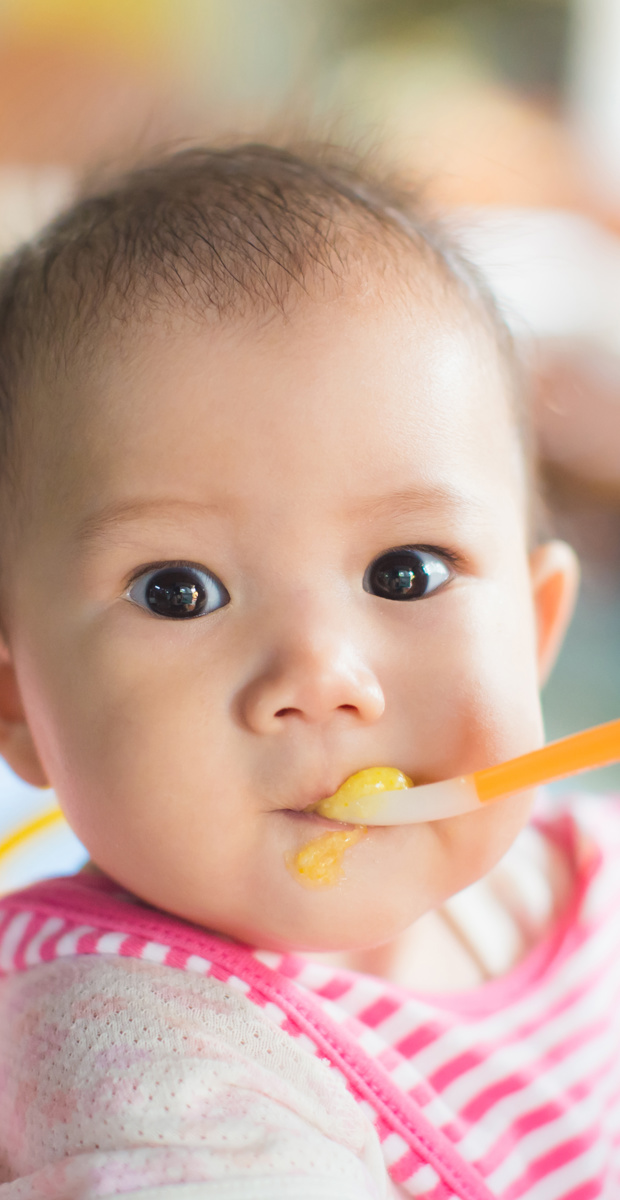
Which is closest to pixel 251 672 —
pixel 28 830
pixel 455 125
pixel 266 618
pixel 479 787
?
pixel 266 618

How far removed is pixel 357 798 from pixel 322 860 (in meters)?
0.04

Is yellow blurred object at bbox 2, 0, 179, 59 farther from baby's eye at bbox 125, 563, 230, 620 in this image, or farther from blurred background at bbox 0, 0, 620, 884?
baby's eye at bbox 125, 563, 230, 620

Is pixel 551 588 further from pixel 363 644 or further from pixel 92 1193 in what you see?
pixel 92 1193

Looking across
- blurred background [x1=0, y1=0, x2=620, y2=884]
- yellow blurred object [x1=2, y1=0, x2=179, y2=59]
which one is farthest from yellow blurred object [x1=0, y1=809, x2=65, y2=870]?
yellow blurred object [x1=2, y1=0, x2=179, y2=59]

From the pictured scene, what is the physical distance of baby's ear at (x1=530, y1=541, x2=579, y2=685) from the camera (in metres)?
0.77

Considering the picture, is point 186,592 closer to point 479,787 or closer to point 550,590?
point 479,787

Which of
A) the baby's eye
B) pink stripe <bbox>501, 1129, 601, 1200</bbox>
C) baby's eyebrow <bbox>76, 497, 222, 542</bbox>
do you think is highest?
baby's eyebrow <bbox>76, 497, 222, 542</bbox>

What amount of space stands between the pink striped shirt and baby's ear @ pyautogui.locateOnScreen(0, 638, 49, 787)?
80 mm

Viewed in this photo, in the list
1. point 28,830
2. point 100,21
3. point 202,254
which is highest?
point 100,21

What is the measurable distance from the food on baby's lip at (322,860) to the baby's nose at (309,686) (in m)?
0.06

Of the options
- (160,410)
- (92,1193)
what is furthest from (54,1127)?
(160,410)

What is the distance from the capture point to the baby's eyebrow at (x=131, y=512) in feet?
1.78

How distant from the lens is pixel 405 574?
0.58 metres

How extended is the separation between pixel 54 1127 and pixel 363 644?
28cm
